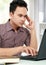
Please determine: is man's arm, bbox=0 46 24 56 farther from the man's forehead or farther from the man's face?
the man's forehead

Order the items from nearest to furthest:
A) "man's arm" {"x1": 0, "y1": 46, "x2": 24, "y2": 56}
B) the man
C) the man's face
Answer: "man's arm" {"x1": 0, "y1": 46, "x2": 24, "y2": 56} < the man < the man's face

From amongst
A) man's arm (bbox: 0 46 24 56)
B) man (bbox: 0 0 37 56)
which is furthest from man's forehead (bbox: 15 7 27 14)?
man's arm (bbox: 0 46 24 56)

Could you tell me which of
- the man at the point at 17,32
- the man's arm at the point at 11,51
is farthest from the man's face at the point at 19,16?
the man's arm at the point at 11,51

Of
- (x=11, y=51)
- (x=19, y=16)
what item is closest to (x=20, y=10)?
(x=19, y=16)

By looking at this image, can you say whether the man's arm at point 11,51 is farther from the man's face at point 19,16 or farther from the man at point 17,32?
the man's face at point 19,16

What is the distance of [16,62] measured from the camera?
95cm

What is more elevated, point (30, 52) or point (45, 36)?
point (45, 36)

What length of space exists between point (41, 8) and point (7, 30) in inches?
38.1

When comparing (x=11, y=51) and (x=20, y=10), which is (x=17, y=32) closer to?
(x=20, y=10)

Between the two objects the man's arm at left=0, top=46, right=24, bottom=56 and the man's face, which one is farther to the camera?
the man's face

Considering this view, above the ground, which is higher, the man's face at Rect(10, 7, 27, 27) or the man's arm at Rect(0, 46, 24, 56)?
the man's face at Rect(10, 7, 27, 27)

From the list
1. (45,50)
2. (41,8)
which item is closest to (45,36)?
(45,50)

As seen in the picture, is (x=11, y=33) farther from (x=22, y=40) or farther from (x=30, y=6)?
(x=30, y=6)

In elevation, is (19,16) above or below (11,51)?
above
